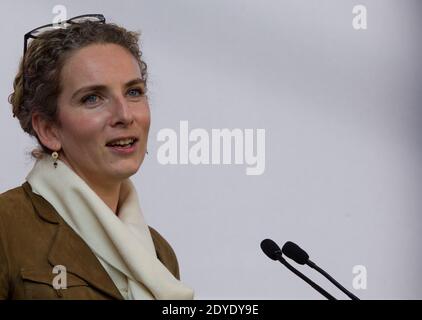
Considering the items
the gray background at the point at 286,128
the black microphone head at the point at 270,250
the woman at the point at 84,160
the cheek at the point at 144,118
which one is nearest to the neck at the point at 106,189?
the woman at the point at 84,160

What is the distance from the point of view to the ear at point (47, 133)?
1.42 metres

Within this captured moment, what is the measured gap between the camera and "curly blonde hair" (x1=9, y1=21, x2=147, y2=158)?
1.39 meters

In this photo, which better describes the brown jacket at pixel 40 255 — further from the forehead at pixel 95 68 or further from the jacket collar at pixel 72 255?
the forehead at pixel 95 68

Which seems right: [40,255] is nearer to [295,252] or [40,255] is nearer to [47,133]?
[47,133]

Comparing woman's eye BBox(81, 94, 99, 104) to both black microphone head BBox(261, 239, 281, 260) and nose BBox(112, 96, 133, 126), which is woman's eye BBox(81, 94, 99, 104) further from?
black microphone head BBox(261, 239, 281, 260)

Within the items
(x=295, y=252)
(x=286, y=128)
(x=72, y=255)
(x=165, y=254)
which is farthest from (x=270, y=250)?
(x=286, y=128)

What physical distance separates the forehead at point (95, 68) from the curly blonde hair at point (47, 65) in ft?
0.03

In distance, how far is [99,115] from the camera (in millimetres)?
1375

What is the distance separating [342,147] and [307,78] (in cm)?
18
